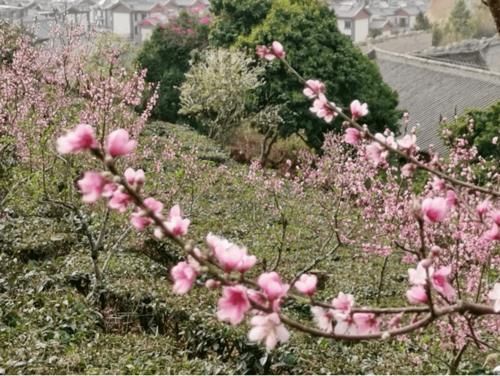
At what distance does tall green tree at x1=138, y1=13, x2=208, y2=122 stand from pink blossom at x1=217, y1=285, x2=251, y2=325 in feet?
56.7

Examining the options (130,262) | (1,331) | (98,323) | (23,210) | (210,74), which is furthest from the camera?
(210,74)

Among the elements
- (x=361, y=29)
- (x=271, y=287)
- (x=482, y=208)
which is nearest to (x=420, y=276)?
(x=271, y=287)

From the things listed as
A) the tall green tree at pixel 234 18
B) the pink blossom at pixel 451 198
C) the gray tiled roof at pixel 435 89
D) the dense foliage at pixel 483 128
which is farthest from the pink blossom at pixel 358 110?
the gray tiled roof at pixel 435 89

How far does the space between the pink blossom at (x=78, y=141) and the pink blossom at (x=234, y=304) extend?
1.30 ft

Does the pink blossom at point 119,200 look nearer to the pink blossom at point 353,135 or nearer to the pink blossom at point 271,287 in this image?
the pink blossom at point 271,287

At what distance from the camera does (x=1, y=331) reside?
480 centimetres

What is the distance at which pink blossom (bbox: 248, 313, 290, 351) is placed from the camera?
143 centimetres

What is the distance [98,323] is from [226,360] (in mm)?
1109

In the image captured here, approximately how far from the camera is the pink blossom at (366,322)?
1667mm

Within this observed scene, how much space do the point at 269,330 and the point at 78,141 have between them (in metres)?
0.54

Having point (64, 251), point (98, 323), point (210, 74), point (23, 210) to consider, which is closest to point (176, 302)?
point (98, 323)

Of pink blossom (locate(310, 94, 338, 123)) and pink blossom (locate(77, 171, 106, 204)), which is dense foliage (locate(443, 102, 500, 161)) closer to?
pink blossom (locate(310, 94, 338, 123))

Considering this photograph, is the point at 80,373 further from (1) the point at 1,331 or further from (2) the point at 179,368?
(1) the point at 1,331

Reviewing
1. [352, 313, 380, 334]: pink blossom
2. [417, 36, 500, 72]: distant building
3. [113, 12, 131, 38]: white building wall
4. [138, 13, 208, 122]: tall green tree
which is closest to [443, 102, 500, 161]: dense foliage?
[138, 13, 208, 122]: tall green tree
